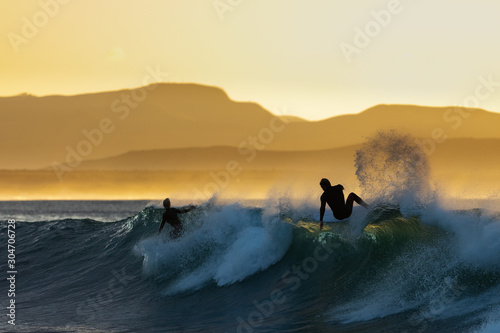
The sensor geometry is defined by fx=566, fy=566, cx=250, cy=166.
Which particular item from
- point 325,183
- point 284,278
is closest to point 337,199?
point 325,183

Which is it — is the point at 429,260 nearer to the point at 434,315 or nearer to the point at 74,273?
the point at 434,315

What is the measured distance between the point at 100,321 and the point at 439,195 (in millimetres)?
7819

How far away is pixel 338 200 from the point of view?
13.2 meters

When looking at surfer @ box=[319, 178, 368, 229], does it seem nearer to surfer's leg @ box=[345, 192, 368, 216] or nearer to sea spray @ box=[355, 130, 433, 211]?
surfer's leg @ box=[345, 192, 368, 216]

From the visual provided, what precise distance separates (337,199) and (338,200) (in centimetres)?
4

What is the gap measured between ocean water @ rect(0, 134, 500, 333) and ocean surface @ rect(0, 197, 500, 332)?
0.10ft

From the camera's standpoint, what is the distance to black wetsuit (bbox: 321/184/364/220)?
1296 cm

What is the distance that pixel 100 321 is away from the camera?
36.0 feet

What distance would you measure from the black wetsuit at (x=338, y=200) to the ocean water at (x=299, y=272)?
0.43m

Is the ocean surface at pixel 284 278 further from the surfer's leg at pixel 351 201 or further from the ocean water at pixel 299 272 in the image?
the surfer's leg at pixel 351 201

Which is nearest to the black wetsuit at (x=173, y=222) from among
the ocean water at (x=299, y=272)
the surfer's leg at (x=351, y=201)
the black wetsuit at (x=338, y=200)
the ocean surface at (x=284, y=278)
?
the ocean surface at (x=284, y=278)

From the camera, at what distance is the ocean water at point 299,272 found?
9.34m

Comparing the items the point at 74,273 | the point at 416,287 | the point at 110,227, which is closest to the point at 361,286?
the point at 416,287

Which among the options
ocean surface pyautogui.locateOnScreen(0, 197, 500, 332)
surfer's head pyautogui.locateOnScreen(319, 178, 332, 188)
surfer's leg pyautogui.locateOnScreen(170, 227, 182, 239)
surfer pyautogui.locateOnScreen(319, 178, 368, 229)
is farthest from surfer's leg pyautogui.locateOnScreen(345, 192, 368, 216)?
surfer's leg pyautogui.locateOnScreen(170, 227, 182, 239)
